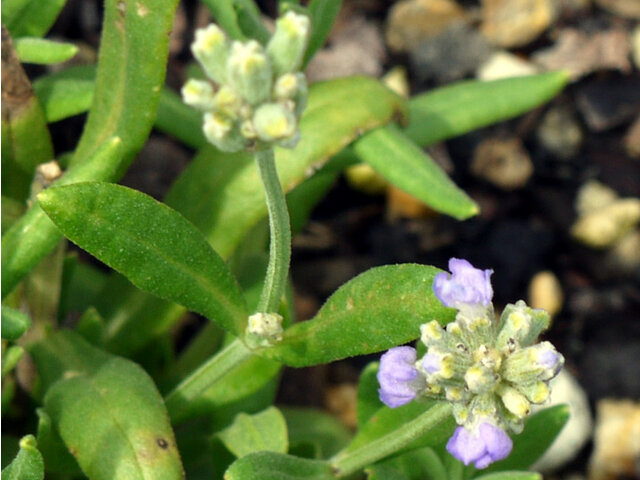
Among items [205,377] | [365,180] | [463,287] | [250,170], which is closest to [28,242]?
[205,377]

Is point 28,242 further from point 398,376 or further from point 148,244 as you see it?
point 398,376

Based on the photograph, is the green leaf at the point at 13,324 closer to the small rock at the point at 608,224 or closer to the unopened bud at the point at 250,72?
the unopened bud at the point at 250,72

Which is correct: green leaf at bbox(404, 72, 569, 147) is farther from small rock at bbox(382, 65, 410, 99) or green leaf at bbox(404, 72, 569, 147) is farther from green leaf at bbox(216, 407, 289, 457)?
green leaf at bbox(216, 407, 289, 457)

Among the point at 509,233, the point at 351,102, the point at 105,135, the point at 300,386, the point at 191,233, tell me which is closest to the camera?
the point at 191,233

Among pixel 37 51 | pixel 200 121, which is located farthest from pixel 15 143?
pixel 200 121

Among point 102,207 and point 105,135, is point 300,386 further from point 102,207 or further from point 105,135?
point 102,207

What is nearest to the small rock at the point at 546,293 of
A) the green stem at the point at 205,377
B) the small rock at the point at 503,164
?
the small rock at the point at 503,164
